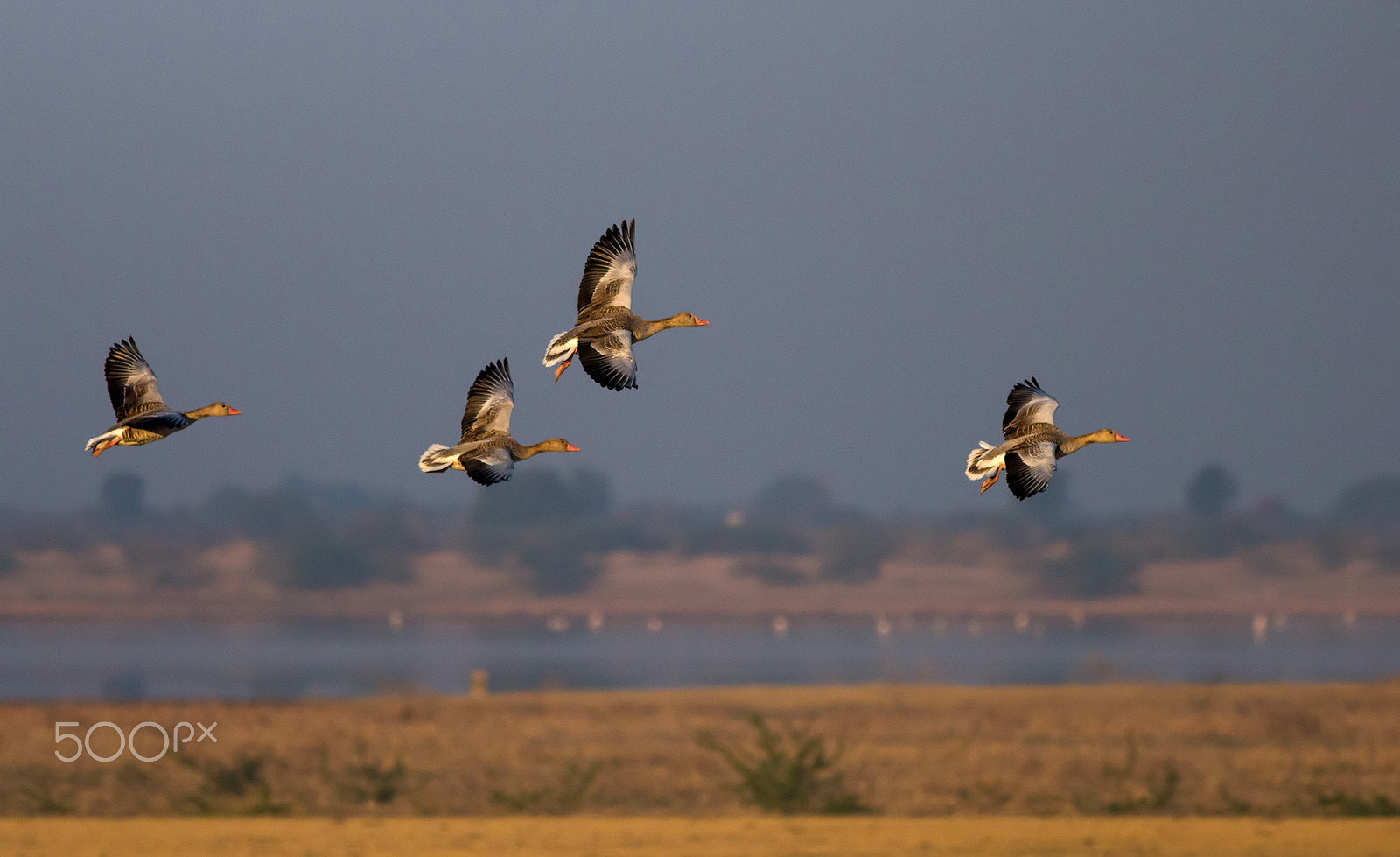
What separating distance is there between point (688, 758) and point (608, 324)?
4281cm

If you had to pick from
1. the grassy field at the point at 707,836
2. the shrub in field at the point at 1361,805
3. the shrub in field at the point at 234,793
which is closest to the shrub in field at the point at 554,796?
the grassy field at the point at 707,836

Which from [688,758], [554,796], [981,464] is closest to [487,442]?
[981,464]

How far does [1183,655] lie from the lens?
12194 centimetres

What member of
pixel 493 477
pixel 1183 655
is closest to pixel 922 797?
pixel 493 477

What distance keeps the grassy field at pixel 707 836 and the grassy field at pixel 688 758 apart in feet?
4.35

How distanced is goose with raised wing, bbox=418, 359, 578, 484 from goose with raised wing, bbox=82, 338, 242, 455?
2.40 feet

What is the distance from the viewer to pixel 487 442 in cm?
480

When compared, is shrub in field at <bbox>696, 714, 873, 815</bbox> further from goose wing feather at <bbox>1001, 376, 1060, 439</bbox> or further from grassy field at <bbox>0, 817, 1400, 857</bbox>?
goose wing feather at <bbox>1001, 376, 1060, 439</bbox>

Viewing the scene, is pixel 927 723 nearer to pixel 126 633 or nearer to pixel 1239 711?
pixel 1239 711

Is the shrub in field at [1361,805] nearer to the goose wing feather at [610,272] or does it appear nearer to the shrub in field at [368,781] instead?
the shrub in field at [368,781]

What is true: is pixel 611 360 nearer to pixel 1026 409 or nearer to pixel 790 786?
pixel 1026 409

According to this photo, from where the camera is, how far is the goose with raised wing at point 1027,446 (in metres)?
4.55

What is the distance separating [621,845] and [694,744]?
14313mm

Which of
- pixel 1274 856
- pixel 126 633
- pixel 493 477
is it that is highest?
pixel 126 633
